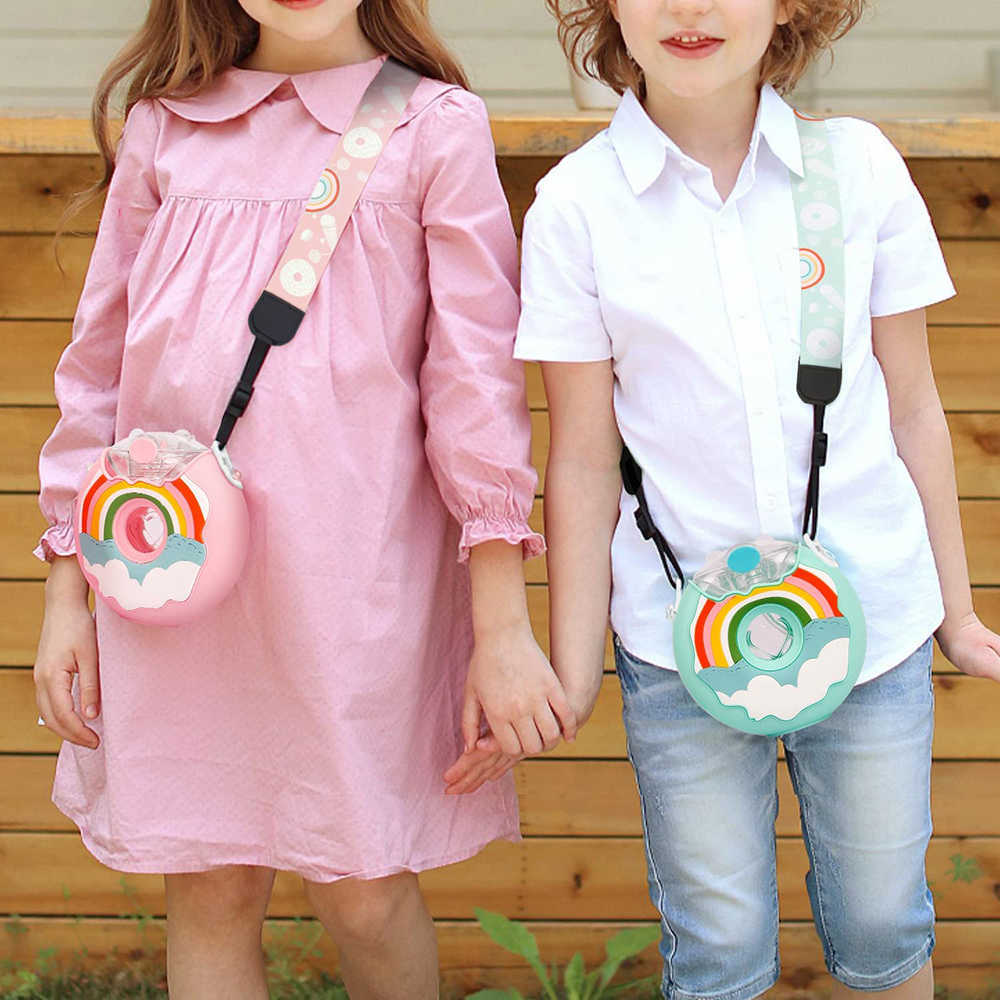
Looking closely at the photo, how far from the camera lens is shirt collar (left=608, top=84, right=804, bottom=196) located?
1538 mm

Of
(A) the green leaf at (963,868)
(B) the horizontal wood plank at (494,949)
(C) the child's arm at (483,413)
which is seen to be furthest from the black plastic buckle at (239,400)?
(A) the green leaf at (963,868)

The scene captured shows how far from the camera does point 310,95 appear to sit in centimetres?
159

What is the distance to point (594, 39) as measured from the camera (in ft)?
5.65

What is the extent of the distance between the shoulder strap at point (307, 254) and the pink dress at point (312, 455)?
0.06ft

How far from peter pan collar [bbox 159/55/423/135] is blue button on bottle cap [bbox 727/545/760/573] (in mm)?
619

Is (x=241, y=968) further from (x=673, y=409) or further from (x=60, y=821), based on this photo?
(x=673, y=409)

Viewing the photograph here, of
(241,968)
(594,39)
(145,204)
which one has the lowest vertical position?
(241,968)

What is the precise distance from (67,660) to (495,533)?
56cm

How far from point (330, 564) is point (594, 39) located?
2.45 feet

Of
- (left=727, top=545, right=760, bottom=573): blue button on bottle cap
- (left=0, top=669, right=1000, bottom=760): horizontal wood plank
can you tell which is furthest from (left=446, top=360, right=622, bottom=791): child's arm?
(left=0, top=669, right=1000, bottom=760): horizontal wood plank

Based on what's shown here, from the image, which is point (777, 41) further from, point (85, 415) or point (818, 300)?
point (85, 415)

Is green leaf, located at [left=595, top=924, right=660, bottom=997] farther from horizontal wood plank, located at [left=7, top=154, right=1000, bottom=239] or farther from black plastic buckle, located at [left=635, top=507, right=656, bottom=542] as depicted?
horizontal wood plank, located at [left=7, top=154, right=1000, bottom=239]

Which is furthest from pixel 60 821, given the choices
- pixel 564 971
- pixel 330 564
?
pixel 330 564

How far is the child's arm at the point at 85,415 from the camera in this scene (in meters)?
1.64
